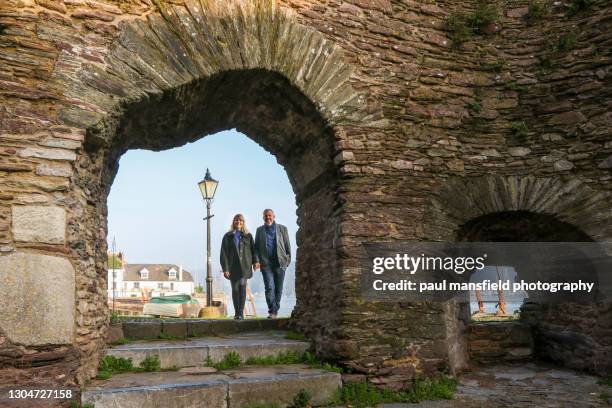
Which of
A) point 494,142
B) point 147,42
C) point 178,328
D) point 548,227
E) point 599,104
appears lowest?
point 178,328

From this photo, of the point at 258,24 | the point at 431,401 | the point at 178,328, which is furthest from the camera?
the point at 178,328

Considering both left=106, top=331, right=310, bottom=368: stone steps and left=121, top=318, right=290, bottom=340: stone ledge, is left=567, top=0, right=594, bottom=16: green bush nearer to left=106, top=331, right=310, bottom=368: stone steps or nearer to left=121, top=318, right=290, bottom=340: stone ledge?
left=106, top=331, right=310, bottom=368: stone steps

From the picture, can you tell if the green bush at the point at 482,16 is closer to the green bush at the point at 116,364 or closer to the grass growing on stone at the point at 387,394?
the grass growing on stone at the point at 387,394

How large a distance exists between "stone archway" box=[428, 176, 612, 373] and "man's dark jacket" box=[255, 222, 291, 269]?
9.11 ft

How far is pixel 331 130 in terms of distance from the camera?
5.18 meters

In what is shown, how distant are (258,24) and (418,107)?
1.93m

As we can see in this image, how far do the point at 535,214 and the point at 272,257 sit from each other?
3798mm

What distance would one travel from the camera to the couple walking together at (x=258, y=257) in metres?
7.62

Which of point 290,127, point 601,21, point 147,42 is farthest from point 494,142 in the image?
point 147,42

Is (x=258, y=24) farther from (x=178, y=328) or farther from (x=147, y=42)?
(x=178, y=328)

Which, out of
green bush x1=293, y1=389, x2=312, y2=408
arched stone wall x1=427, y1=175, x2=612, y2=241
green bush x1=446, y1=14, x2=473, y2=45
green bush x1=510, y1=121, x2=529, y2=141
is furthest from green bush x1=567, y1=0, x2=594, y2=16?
green bush x1=293, y1=389, x2=312, y2=408

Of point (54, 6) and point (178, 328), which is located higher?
point (54, 6)

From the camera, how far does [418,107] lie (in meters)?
5.49

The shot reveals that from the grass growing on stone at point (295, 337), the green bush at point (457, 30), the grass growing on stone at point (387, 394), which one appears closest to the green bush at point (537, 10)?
the green bush at point (457, 30)
